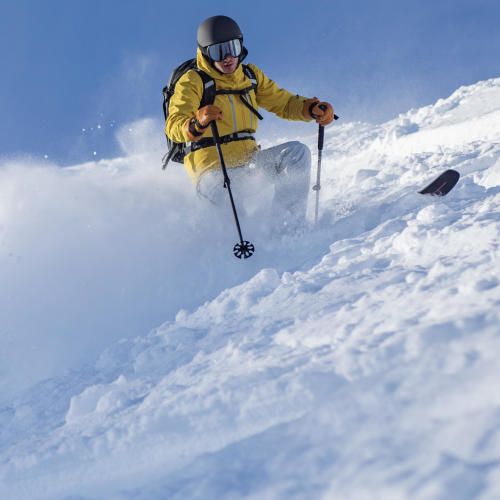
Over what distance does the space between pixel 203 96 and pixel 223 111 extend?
280mm

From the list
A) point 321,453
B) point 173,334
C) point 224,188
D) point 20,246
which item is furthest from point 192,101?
point 321,453

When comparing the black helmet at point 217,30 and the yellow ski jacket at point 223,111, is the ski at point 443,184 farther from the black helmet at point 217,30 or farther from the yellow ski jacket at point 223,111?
the black helmet at point 217,30

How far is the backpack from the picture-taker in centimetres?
443

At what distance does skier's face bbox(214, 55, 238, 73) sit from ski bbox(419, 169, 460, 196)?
2478 mm

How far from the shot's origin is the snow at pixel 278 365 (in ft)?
3.94

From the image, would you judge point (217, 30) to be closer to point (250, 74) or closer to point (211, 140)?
point (250, 74)

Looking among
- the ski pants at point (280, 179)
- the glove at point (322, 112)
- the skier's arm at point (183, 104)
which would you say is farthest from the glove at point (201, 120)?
the glove at point (322, 112)

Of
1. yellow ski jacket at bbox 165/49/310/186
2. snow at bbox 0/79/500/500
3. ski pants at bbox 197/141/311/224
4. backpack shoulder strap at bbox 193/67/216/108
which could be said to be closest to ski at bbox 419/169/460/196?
snow at bbox 0/79/500/500

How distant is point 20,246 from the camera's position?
578 cm

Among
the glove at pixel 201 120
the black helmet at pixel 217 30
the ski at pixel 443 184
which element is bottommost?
the ski at pixel 443 184

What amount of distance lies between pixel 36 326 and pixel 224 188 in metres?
2.63

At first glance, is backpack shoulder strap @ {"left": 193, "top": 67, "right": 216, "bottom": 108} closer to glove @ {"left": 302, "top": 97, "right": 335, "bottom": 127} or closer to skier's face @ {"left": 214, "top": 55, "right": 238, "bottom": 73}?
skier's face @ {"left": 214, "top": 55, "right": 238, "bottom": 73}

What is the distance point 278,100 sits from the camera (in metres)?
5.26

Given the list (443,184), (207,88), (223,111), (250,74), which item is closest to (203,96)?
(207,88)
